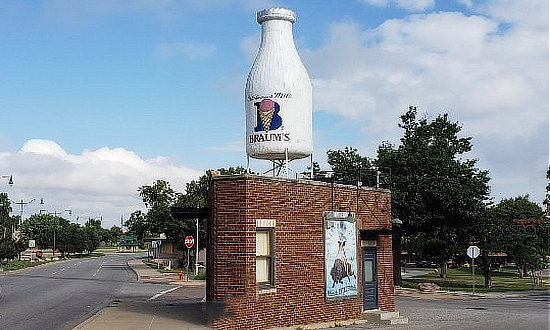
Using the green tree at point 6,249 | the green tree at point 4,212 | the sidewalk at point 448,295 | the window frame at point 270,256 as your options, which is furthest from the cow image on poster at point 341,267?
the green tree at point 4,212

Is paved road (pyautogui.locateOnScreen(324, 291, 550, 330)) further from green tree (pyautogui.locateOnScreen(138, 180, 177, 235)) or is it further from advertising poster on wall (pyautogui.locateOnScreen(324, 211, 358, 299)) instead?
green tree (pyautogui.locateOnScreen(138, 180, 177, 235))

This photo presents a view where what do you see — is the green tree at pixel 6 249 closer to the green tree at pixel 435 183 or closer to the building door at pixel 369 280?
the green tree at pixel 435 183

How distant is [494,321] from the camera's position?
23.2 meters

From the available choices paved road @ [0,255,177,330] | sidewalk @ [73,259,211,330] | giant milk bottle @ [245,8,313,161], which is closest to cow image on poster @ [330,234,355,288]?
giant milk bottle @ [245,8,313,161]

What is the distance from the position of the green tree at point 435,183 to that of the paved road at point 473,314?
22.5 ft

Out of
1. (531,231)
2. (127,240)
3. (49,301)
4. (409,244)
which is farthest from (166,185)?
(127,240)

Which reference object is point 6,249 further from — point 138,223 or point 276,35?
point 276,35

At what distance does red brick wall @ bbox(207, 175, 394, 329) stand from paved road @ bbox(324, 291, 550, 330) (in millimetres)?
1434

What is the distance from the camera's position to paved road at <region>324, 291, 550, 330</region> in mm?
21203

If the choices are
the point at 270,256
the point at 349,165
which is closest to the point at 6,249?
the point at 349,165

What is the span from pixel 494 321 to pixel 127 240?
13699cm

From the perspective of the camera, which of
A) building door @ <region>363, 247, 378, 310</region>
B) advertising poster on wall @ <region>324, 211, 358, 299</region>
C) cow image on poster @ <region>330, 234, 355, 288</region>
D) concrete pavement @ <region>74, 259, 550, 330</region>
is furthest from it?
building door @ <region>363, 247, 378, 310</region>

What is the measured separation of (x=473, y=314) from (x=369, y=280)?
5.86m

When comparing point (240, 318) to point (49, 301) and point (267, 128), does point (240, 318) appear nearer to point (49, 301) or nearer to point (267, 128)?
point (267, 128)
